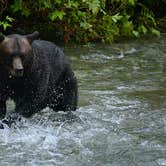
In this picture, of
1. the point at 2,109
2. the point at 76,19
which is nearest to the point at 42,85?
the point at 2,109

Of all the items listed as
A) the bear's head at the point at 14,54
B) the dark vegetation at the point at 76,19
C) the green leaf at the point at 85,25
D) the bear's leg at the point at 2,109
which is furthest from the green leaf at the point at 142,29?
the bear's head at the point at 14,54

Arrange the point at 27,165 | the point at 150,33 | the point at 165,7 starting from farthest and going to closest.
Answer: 1. the point at 165,7
2. the point at 150,33
3. the point at 27,165

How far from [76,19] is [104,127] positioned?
4.92 meters

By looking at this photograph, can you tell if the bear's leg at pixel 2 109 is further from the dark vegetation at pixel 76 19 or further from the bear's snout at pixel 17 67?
the dark vegetation at pixel 76 19

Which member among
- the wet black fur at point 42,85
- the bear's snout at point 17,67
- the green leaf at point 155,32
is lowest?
the green leaf at point 155,32

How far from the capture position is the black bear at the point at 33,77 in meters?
6.24

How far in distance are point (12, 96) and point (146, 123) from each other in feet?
5.10

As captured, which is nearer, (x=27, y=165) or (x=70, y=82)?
(x=27, y=165)

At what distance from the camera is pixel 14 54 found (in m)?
6.19

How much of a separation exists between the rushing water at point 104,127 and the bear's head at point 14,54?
29.6 inches

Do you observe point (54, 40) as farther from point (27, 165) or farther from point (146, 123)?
point (27, 165)

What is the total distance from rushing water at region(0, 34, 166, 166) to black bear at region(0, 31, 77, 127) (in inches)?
8.9

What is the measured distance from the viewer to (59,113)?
7.66 metres

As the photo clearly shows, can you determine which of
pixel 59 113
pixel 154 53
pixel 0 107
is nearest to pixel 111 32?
pixel 154 53
